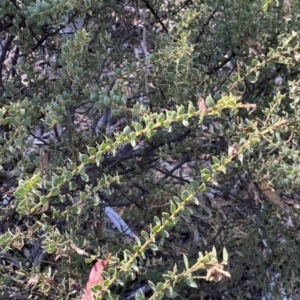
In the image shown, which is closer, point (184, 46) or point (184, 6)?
point (184, 46)

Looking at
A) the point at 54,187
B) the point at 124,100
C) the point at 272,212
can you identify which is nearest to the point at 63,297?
the point at 54,187

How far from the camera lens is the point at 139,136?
1.21 metres

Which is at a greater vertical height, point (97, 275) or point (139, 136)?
point (139, 136)

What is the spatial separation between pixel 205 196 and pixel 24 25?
4.34ft

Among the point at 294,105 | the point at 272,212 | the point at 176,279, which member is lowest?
the point at 272,212

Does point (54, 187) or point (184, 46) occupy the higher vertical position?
point (184, 46)

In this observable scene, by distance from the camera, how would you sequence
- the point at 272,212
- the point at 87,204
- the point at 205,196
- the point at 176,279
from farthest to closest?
the point at 205,196 → the point at 272,212 → the point at 87,204 → the point at 176,279

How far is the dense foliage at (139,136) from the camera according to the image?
110 cm

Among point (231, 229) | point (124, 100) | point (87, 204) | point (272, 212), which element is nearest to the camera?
point (124, 100)

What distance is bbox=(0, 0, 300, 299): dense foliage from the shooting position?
1103 mm

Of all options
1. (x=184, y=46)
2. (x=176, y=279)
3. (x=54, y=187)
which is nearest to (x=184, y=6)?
(x=184, y=46)

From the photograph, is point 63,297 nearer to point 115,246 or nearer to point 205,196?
point 115,246

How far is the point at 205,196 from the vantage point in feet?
8.04

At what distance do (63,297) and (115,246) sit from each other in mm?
355
